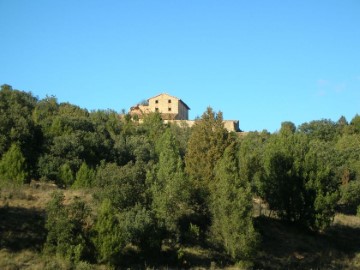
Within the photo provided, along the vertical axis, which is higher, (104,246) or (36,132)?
(36,132)

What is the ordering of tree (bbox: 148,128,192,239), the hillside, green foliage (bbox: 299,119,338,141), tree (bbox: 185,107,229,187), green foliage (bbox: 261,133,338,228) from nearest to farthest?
the hillside
tree (bbox: 148,128,192,239)
tree (bbox: 185,107,229,187)
green foliage (bbox: 261,133,338,228)
green foliage (bbox: 299,119,338,141)

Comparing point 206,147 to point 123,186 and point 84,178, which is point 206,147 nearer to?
point 123,186

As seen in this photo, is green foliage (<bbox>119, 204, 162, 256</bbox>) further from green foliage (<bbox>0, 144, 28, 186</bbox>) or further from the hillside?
green foliage (<bbox>0, 144, 28, 186</bbox>)

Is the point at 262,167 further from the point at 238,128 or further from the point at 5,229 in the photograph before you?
the point at 238,128

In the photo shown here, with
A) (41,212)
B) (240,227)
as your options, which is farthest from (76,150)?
(240,227)

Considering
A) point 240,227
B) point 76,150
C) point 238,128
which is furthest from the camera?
point 238,128

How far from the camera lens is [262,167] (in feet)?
123

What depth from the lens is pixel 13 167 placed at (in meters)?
34.9

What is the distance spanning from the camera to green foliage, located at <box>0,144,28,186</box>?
34.6m

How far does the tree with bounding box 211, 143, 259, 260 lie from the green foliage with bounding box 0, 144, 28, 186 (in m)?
15.1

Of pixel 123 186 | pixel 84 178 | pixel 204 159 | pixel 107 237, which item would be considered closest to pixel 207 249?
pixel 204 159

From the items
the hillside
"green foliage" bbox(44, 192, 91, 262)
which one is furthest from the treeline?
the hillside

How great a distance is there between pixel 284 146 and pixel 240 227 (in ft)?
41.4

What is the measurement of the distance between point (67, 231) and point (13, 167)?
13543mm
